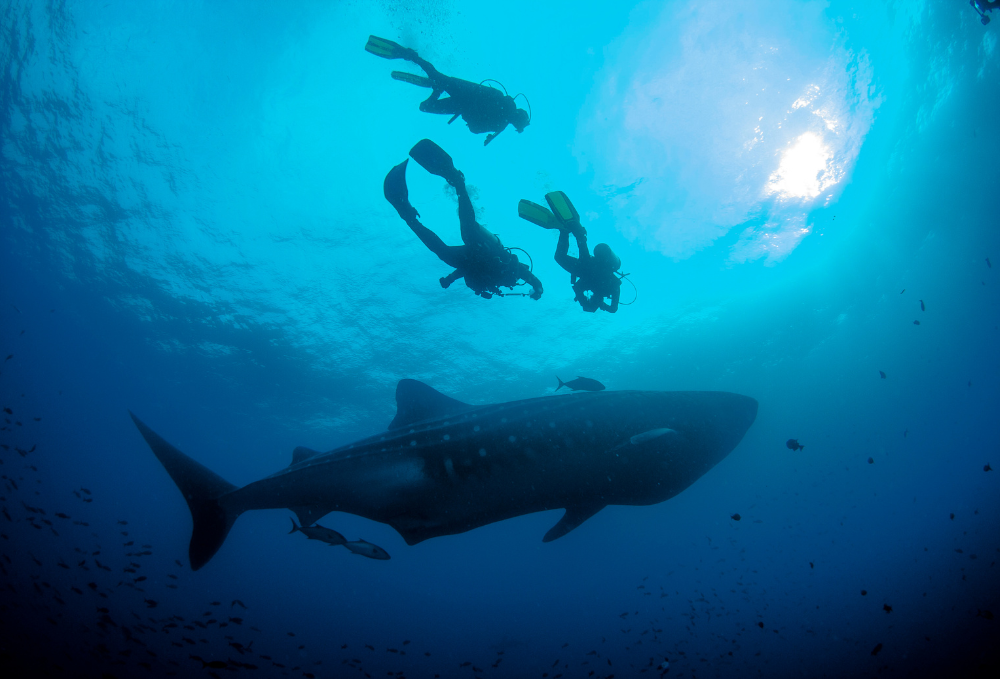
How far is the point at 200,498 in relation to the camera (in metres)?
3.34

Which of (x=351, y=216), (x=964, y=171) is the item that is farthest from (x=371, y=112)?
(x=964, y=171)

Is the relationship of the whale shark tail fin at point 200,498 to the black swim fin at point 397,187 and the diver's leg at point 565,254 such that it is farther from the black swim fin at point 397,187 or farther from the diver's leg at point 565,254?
the diver's leg at point 565,254

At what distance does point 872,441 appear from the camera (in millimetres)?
42750

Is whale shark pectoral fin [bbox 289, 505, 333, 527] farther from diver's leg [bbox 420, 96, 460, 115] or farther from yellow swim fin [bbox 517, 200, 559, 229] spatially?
diver's leg [bbox 420, 96, 460, 115]

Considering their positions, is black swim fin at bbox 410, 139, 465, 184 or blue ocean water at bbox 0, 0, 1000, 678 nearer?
black swim fin at bbox 410, 139, 465, 184

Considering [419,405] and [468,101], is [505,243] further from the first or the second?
[419,405]

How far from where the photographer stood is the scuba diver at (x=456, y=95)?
6848mm

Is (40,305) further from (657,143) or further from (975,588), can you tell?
(975,588)

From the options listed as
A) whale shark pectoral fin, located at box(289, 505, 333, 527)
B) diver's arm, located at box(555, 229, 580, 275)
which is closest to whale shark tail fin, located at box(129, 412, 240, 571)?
whale shark pectoral fin, located at box(289, 505, 333, 527)

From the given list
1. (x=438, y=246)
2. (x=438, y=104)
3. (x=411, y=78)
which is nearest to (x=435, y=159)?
(x=438, y=246)

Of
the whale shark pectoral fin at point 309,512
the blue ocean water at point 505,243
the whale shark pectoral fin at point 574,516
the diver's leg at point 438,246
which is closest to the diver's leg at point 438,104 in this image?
the diver's leg at point 438,246

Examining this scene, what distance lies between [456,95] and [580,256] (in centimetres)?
362

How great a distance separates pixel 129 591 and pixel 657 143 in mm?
59735

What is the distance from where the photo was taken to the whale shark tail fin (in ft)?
10.9
